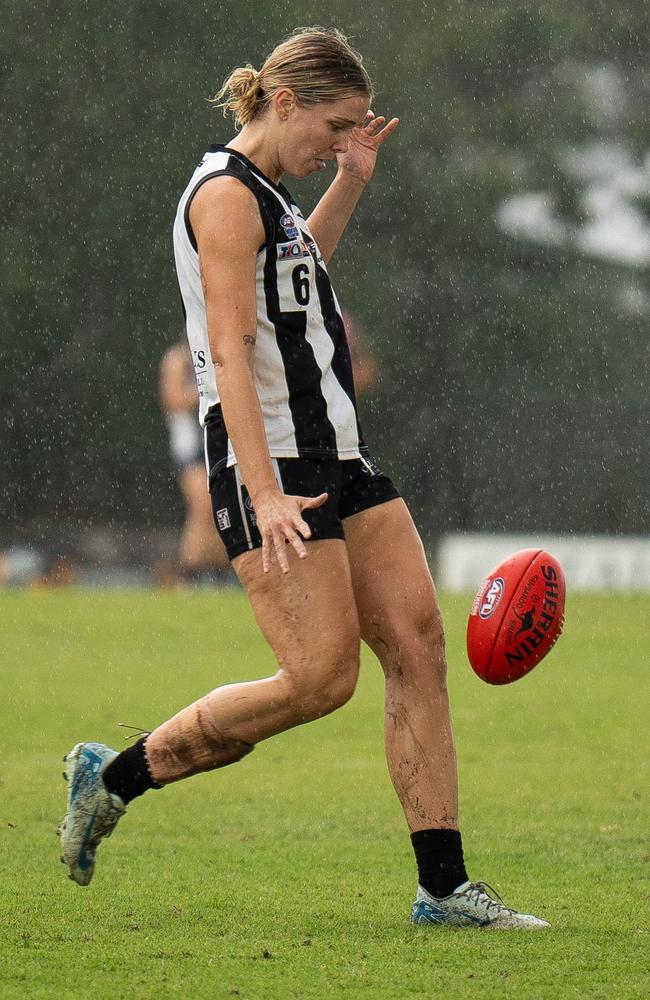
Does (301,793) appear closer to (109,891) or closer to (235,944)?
(109,891)

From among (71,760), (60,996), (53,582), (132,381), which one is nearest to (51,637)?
(71,760)

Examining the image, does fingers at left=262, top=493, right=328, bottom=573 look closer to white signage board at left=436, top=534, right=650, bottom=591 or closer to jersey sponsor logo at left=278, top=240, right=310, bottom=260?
jersey sponsor logo at left=278, top=240, right=310, bottom=260

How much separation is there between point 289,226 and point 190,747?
4.08 feet

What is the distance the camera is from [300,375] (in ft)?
13.1

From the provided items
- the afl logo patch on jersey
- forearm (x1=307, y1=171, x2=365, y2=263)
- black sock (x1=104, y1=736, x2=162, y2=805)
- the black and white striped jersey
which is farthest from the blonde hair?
black sock (x1=104, y1=736, x2=162, y2=805)

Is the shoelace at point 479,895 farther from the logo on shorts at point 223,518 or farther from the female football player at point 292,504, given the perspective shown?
the logo on shorts at point 223,518

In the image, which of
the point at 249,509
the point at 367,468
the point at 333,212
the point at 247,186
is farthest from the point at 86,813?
→ the point at 333,212

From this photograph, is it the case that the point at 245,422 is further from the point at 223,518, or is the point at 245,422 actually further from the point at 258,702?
the point at 258,702

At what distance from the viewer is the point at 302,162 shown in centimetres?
402

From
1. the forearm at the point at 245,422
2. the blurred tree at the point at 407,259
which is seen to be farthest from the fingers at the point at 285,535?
the blurred tree at the point at 407,259

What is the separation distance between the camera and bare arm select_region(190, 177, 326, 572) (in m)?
3.72

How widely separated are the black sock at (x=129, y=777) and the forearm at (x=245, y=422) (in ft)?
2.35

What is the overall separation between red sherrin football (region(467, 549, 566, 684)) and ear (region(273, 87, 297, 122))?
1348 mm

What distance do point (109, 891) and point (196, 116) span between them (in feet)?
74.4
